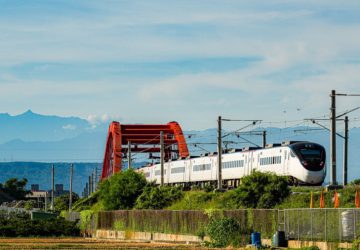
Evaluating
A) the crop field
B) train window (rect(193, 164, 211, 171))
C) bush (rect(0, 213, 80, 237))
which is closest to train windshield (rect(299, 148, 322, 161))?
the crop field

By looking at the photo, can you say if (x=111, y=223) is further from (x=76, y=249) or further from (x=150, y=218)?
(x=76, y=249)

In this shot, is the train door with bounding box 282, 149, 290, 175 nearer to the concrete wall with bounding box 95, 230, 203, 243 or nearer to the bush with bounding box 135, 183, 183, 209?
the bush with bounding box 135, 183, 183, 209

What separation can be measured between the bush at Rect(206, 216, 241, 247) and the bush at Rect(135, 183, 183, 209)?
30.7 meters

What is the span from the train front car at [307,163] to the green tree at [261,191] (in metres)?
10.6

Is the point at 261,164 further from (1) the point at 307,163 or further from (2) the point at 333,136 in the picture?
(2) the point at 333,136

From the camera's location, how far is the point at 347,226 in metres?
48.0

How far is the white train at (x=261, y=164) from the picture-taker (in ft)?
266

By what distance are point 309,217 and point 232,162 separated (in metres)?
44.9

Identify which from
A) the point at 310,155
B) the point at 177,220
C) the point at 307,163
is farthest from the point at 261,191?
the point at 310,155

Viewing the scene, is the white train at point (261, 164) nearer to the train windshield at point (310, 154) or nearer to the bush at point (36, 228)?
the train windshield at point (310, 154)

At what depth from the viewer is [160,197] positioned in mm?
92438

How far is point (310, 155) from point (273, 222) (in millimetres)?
25053

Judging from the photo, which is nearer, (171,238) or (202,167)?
(171,238)

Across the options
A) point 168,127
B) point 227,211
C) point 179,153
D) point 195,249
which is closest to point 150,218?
point 227,211
